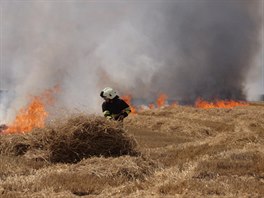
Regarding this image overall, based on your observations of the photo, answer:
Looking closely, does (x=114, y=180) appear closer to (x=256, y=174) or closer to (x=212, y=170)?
(x=212, y=170)

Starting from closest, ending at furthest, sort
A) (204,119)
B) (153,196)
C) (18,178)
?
(153,196), (18,178), (204,119)

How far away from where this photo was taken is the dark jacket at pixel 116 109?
1476cm

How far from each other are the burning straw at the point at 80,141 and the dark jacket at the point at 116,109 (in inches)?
21.9

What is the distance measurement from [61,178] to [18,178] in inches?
34.7

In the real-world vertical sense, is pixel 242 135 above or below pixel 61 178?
above

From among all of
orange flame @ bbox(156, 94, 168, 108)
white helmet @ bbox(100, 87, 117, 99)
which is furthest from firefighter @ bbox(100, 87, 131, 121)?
orange flame @ bbox(156, 94, 168, 108)

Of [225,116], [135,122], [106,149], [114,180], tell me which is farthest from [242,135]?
[225,116]

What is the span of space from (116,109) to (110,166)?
11.9ft

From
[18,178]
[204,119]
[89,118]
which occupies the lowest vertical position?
[18,178]

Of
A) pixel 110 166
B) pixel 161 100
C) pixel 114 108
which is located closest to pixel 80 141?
pixel 114 108

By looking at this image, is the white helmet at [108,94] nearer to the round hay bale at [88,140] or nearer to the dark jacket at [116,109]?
the dark jacket at [116,109]

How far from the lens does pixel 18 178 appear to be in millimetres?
10031

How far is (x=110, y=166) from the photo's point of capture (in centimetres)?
1144

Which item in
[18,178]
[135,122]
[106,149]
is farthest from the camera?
[135,122]
